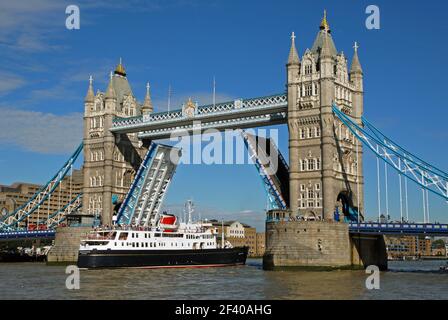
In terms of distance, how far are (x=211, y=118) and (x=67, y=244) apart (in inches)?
961

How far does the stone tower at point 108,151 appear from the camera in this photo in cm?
8394

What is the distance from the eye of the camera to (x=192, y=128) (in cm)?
7525

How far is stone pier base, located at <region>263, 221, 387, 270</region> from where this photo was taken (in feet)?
189

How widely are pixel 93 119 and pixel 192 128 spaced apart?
18205 mm

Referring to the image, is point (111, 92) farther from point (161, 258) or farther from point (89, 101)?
point (161, 258)

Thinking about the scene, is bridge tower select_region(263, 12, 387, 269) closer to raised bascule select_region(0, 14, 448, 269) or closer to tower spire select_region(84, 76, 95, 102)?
raised bascule select_region(0, 14, 448, 269)

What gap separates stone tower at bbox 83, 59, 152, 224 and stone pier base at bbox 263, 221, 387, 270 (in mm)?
30988

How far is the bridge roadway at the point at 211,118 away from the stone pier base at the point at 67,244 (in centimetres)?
1398

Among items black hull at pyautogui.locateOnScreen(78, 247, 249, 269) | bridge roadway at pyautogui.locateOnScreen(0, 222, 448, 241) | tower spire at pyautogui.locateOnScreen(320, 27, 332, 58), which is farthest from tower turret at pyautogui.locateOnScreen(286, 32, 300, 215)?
black hull at pyautogui.locateOnScreen(78, 247, 249, 269)

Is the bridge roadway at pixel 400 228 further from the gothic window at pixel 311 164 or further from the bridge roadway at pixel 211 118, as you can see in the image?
the bridge roadway at pixel 211 118

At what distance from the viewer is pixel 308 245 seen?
57812mm

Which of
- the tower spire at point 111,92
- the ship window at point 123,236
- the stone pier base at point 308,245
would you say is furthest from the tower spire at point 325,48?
the tower spire at point 111,92
